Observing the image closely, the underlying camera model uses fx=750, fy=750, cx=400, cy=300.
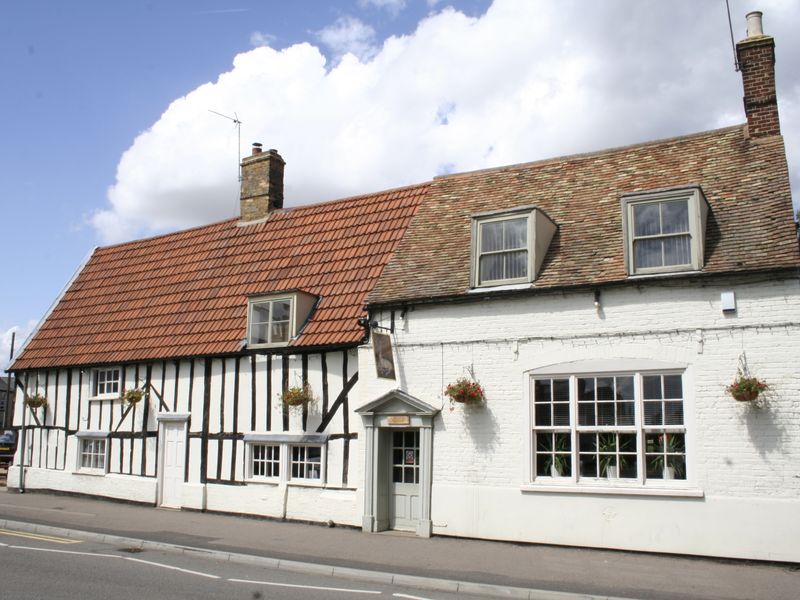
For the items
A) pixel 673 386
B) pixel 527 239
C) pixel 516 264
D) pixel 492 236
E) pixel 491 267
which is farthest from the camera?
pixel 492 236

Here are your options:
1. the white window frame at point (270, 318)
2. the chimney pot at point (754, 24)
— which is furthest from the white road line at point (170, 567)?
the chimney pot at point (754, 24)

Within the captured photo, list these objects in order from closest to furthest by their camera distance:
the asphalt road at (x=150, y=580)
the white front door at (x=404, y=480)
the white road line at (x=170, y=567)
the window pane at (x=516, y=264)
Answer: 1. the asphalt road at (x=150, y=580)
2. the white road line at (x=170, y=567)
3. the window pane at (x=516, y=264)
4. the white front door at (x=404, y=480)

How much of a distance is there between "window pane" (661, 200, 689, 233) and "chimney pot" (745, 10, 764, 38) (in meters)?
4.42

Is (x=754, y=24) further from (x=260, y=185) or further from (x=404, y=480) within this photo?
(x=260, y=185)

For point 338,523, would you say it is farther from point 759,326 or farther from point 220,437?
point 759,326

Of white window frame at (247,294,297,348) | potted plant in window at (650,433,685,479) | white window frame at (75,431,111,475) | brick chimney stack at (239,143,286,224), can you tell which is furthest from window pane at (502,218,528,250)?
white window frame at (75,431,111,475)

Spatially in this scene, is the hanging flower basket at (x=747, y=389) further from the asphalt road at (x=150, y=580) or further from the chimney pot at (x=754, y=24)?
the chimney pot at (x=754, y=24)

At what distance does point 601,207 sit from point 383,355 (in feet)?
17.0

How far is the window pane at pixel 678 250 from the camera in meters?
12.8

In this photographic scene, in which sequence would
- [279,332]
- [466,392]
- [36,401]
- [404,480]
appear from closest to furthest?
[466,392] → [404,480] → [279,332] → [36,401]

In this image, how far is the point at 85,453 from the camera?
20766mm

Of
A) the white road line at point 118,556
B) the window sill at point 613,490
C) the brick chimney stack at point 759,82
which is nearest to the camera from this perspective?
the white road line at point 118,556

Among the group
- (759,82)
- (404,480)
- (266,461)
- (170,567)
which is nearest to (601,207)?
(759,82)

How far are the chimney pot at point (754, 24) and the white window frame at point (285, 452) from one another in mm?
11825
